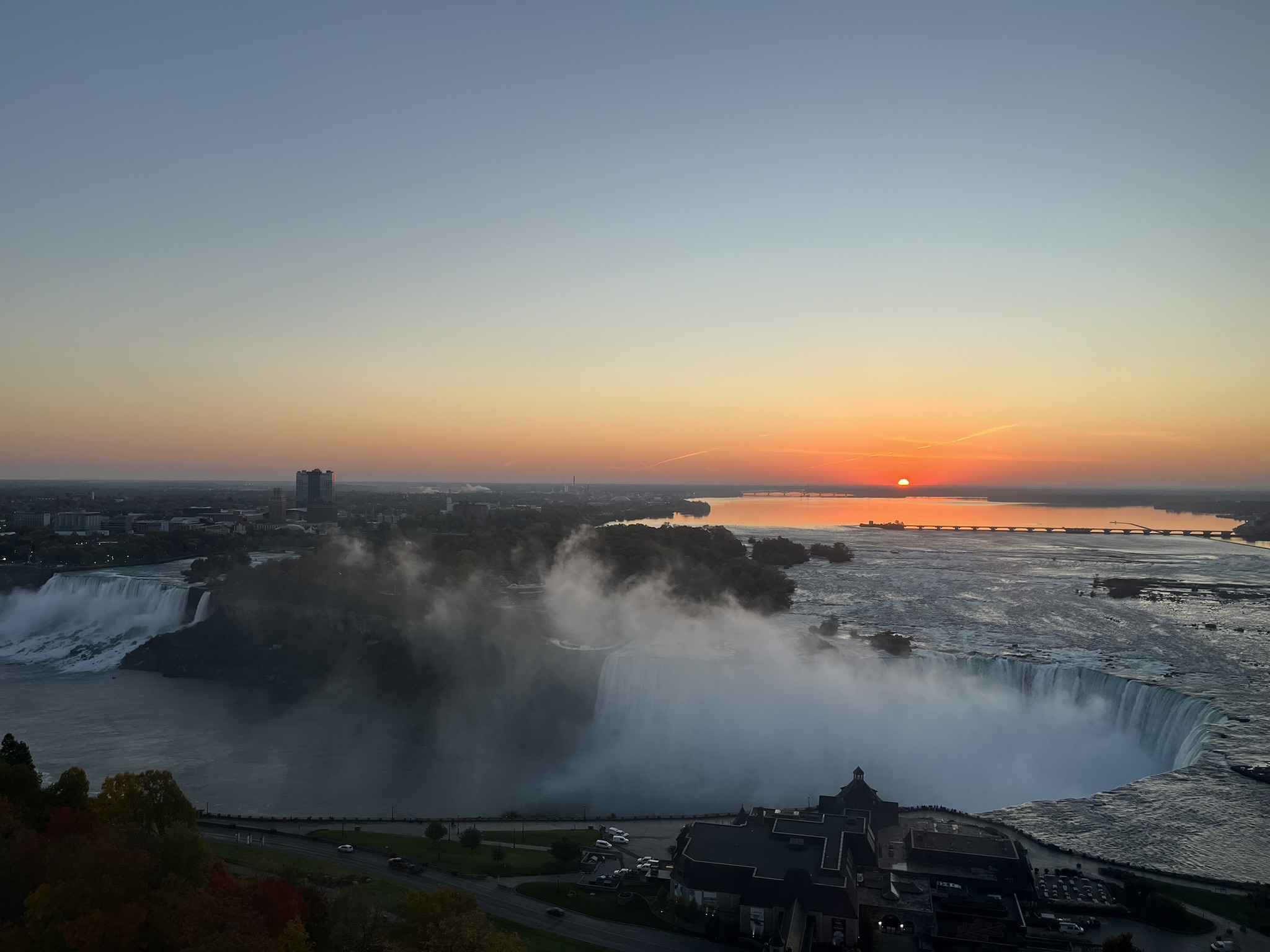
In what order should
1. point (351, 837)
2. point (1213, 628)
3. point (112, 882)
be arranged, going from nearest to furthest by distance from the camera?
point (112, 882) → point (351, 837) → point (1213, 628)

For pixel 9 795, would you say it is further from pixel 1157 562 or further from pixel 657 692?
pixel 1157 562

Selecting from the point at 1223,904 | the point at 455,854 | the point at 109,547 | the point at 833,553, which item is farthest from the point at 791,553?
the point at 1223,904

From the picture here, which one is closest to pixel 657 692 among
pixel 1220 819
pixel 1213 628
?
pixel 1220 819

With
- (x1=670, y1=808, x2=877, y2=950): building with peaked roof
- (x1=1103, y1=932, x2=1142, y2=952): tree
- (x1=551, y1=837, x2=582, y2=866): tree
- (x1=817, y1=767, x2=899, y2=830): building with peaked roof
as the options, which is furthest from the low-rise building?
(x1=1103, y1=932, x2=1142, y2=952): tree

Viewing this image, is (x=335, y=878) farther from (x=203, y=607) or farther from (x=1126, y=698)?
(x=203, y=607)

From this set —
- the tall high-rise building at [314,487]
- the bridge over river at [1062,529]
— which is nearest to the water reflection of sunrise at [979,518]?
the bridge over river at [1062,529]

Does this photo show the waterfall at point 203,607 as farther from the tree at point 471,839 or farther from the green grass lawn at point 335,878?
the tree at point 471,839
